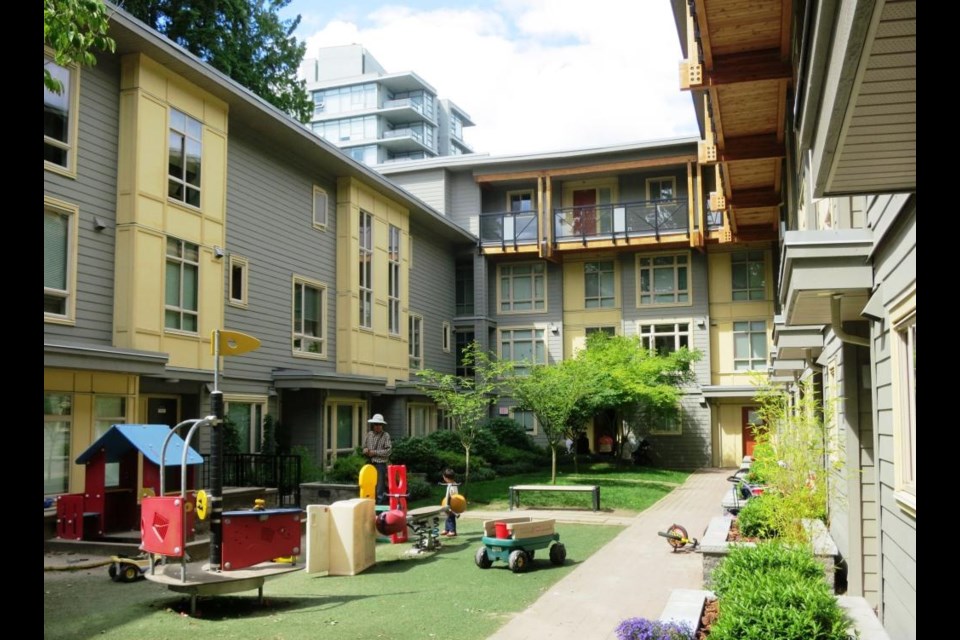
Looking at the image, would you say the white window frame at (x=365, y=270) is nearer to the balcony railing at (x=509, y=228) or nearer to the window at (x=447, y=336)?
the window at (x=447, y=336)

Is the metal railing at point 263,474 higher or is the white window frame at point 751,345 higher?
the white window frame at point 751,345

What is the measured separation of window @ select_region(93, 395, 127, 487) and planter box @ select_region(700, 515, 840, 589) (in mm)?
10664

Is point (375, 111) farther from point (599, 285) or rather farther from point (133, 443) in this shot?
point (133, 443)

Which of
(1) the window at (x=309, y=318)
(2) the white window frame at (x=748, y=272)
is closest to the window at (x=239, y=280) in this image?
(1) the window at (x=309, y=318)

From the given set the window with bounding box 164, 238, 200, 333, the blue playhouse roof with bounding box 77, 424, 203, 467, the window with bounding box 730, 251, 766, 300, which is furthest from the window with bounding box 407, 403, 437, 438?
the blue playhouse roof with bounding box 77, 424, 203, 467

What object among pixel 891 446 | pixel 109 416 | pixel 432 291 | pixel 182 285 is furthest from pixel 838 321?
pixel 432 291

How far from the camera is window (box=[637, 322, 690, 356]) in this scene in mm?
35062

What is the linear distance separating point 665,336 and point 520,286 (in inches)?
251

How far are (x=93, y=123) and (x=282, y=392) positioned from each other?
8.95m

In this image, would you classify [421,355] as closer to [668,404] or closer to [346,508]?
[668,404]

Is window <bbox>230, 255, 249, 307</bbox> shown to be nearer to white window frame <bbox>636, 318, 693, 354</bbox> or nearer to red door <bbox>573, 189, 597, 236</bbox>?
red door <bbox>573, 189, 597, 236</bbox>

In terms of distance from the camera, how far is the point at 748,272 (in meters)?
34.5

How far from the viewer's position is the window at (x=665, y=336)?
1380 inches

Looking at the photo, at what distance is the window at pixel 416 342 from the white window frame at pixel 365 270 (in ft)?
13.6
